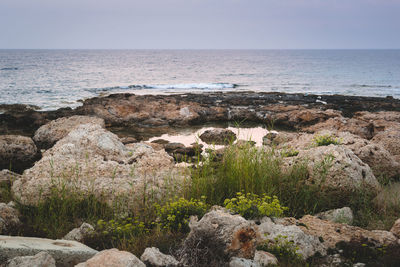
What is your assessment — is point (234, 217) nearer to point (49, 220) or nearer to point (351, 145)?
point (49, 220)

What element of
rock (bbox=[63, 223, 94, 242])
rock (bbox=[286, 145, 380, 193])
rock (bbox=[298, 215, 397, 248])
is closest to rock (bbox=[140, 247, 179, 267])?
rock (bbox=[63, 223, 94, 242])

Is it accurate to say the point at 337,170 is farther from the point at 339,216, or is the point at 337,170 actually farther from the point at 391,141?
the point at 391,141

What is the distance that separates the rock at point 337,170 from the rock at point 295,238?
210cm

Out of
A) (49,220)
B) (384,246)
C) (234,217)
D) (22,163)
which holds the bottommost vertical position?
(22,163)

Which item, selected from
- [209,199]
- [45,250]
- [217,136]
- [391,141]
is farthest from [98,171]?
[391,141]

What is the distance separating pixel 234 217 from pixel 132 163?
3863 millimetres

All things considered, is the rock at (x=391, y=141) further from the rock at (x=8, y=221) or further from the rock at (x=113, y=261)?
the rock at (x=8, y=221)

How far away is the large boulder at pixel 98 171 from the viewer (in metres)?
5.65

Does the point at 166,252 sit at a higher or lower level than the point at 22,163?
higher

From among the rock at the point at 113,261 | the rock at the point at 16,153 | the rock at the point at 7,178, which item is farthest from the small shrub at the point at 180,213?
the rock at the point at 16,153

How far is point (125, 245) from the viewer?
3.95 m

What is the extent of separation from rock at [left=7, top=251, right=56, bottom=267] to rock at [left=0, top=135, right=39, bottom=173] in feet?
24.7

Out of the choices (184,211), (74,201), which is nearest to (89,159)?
(74,201)

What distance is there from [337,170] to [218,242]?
13.1 feet
